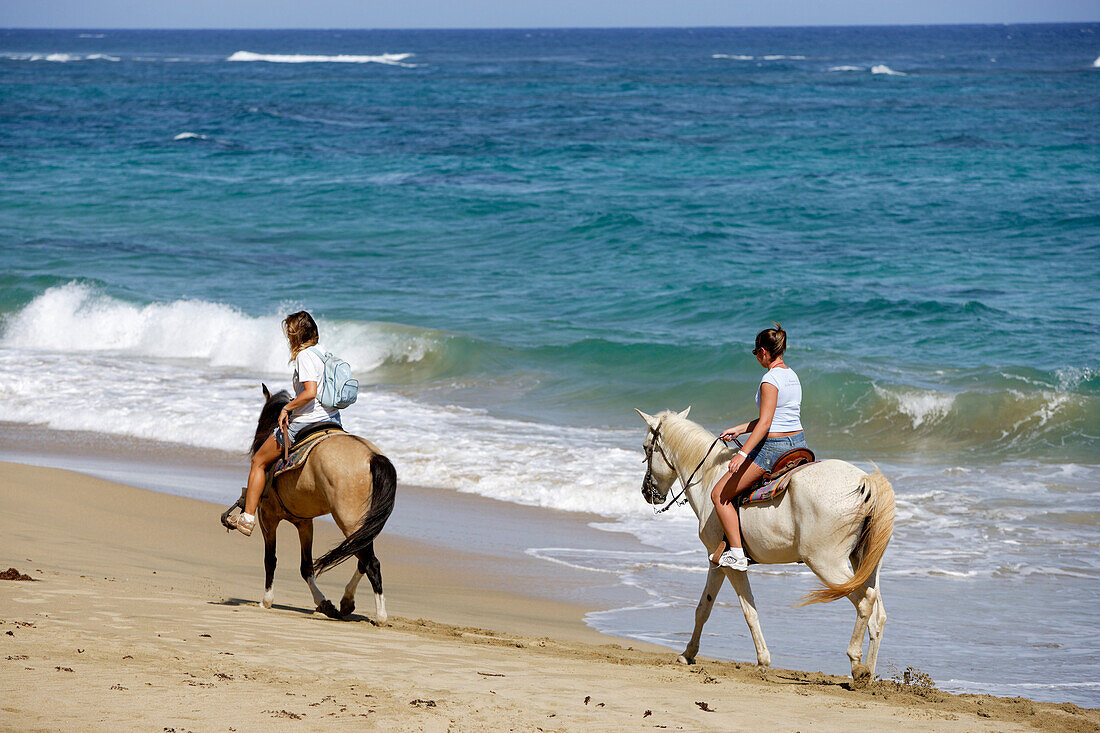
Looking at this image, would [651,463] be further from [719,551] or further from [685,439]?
[719,551]

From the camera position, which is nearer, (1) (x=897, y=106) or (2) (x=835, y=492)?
(2) (x=835, y=492)

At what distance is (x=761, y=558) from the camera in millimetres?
6418

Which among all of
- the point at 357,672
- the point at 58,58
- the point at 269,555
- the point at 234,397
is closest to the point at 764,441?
the point at 357,672

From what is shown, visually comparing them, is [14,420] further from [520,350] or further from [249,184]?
[249,184]

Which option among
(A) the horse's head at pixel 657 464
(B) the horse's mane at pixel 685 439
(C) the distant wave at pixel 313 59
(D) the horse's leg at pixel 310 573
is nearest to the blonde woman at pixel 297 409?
(D) the horse's leg at pixel 310 573

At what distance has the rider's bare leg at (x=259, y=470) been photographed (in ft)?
23.1

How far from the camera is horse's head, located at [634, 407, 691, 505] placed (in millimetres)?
6926

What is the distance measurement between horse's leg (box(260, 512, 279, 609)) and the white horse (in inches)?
114

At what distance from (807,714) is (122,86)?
239ft

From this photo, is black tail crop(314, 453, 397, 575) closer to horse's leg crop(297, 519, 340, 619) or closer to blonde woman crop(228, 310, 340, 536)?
horse's leg crop(297, 519, 340, 619)

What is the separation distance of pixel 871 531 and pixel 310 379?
364 cm

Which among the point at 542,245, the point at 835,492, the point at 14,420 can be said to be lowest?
the point at 14,420

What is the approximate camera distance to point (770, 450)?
6.34m

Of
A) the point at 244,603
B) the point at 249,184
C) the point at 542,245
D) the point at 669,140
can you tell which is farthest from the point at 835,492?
the point at 669,140
